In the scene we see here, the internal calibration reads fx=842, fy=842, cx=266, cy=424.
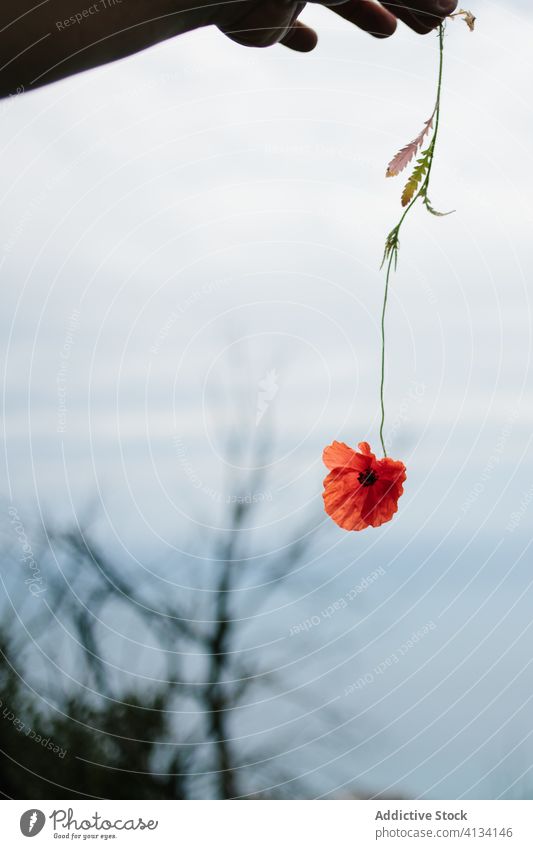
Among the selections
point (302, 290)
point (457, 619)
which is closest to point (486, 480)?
point (457, 619)

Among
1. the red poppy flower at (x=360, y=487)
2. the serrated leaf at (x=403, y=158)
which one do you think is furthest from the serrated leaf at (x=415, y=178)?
the red poppy flower at (x=360, y=487)

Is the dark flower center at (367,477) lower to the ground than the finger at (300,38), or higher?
lower

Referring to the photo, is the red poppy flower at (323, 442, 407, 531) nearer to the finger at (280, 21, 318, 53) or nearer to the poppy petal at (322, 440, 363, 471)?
the poppy petal at (322, 440, 363, 471)

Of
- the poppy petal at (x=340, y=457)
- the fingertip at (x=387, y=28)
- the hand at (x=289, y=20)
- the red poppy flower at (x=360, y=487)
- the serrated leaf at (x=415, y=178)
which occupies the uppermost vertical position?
the hand at (x=289, y=20)

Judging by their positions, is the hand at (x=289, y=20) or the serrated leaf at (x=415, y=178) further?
the hand at (x=289, y=20)

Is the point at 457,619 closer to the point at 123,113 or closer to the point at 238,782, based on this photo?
the point at 238,782

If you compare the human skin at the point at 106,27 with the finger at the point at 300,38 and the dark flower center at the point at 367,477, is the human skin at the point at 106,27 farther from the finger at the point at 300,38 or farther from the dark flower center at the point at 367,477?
the dark flower center at the point at 367,477
